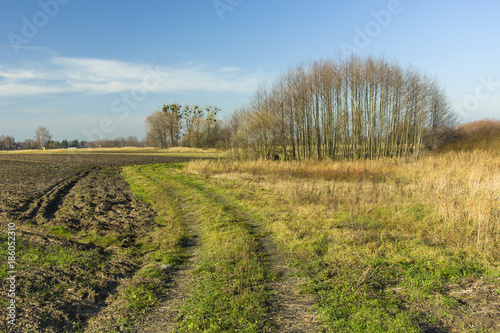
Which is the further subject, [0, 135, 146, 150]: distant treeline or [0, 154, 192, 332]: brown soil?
[0, 135, 146, 150]: distant treeline

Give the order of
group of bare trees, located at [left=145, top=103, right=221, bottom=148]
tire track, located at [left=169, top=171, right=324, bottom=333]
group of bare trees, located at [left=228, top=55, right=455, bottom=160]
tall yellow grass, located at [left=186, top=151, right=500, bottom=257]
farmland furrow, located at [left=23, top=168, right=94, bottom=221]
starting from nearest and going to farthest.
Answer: tire track, located at [left=169, top=171, right=324, bottom=333], tall yellow grass, located at [left=186, top=151, right=500, bottom=257], farmland furrow, located at [left=23, top=168, right=94, bottom=221], group of bare trees, located at [left=228, top=55, right=455, bottom=160], group of bare trees, located at [left=145, top=103, right=221, bottom=148]

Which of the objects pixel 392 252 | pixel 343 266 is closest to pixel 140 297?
pixel 343 266

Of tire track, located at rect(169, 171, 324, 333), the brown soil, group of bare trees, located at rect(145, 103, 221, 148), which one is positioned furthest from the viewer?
group of bare trees, located at rect(145, 103, 221, 148)

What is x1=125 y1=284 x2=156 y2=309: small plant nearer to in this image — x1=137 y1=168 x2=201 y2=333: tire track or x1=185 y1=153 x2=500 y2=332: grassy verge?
x1=137 y1=168 x2=201 y2=333: tire track

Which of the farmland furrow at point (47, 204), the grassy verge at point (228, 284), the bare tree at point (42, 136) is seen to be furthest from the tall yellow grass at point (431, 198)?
the bare tree at point (42, 136)

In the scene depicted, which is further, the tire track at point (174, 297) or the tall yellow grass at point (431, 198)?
the tall yellow grass at point (431, 198)

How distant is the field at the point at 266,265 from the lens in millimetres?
4031

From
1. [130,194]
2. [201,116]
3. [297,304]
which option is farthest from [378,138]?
[201,116]

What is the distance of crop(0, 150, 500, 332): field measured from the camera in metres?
4.03

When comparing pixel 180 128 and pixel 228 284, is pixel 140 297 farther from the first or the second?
pixel 180 128

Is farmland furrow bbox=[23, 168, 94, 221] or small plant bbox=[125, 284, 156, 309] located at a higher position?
farmland furrow bbox=[23, 168, 94, 221]

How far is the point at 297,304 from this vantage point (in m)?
4.49

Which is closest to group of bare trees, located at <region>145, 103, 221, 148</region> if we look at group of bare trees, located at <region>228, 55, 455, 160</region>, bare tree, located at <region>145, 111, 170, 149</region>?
bare tree, located at <region>145, 111, 170, 149</region>

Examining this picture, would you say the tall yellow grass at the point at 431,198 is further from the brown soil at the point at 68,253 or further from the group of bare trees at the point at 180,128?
the group of bare trees at the point at 180,128
